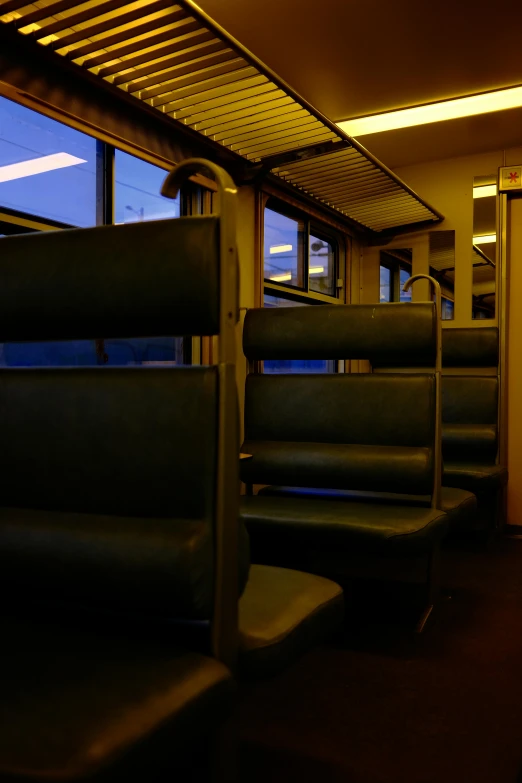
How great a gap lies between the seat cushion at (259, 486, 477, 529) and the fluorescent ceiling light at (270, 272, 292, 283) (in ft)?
6.00

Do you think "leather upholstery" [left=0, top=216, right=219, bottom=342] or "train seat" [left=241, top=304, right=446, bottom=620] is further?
"train seat" [left=241, top=304, right=446, bottom=620]

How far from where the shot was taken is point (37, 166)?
2.69 meters

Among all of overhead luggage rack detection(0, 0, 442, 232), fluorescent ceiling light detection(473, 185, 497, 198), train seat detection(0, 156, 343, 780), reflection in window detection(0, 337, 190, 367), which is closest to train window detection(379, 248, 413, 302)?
fluorescent ceiling light detection(473, 185, 497, 198)

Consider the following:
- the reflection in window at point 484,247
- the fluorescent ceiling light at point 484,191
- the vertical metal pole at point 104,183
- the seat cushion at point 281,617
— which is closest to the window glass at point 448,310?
the reflection in window at point 484,247

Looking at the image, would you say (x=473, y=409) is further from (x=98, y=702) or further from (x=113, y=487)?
(x=98, y=702)

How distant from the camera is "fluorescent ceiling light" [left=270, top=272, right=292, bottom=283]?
4504 mm

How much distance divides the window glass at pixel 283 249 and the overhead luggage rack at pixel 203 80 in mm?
312

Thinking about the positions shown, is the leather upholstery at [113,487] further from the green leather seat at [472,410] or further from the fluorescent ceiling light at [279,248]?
the fluorescent ceiling light at [279,248]

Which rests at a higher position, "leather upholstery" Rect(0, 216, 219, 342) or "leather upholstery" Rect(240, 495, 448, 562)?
"leather upholstery" Rect(0, 216, 219, 342)

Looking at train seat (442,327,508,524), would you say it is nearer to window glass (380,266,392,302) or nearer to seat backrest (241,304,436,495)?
window glass (380,266,392,302)

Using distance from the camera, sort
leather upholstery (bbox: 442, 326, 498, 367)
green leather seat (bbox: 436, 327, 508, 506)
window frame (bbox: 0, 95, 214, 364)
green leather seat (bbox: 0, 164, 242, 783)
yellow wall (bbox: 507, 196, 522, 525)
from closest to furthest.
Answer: green leather seat (bbox: 0, 164, 242, 783) → window frame (bbox: 0, 95, 214, 364) → green leather seat (bbox: 436, 327, 508, 506) → leather upholstery (bbox: 442, 326, 498, 367) → yellow wall (bbox: 507, 196, 522, 525)

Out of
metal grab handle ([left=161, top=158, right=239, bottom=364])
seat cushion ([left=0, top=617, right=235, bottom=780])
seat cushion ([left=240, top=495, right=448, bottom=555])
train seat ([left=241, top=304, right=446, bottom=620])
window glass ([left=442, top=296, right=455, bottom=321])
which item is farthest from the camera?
window glass ([left=442, top=296, right=455, bottom=321])

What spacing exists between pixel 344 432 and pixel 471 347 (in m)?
2.19

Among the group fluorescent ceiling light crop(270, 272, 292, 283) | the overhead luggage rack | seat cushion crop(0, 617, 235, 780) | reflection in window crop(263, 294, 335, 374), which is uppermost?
the overhead luggage rack
